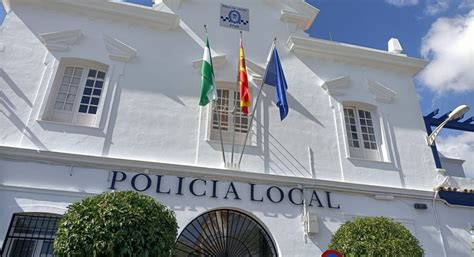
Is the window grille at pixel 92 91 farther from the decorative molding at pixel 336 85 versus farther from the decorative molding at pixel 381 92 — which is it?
the decorative molding at pixel 381 92

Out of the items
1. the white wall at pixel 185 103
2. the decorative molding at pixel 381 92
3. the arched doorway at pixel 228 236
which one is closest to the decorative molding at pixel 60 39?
the white wall at pixel 185 103

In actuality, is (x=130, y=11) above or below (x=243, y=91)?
above

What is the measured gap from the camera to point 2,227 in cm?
702

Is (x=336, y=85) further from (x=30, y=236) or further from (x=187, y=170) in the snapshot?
(x=30, y=236)

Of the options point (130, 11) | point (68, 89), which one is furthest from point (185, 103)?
point (130, 11)

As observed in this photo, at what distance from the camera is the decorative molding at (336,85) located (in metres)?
10.5

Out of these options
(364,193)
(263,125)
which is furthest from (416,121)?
(263,125)

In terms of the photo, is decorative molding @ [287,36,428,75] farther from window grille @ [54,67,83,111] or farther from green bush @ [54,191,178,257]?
green bush @ [54,191,178,257]

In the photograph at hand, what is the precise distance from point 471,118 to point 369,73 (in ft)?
12.2

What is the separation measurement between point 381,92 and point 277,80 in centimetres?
362

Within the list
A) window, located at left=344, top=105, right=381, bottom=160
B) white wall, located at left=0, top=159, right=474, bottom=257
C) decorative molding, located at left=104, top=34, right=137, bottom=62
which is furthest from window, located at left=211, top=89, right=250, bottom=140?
window, located at left=344, top=105, right=381, bottom=160

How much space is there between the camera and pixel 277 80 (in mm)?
9188

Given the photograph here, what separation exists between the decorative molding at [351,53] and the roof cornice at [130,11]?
350 centimetres

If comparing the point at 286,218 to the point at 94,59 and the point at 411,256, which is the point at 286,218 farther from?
the point at 94,59
